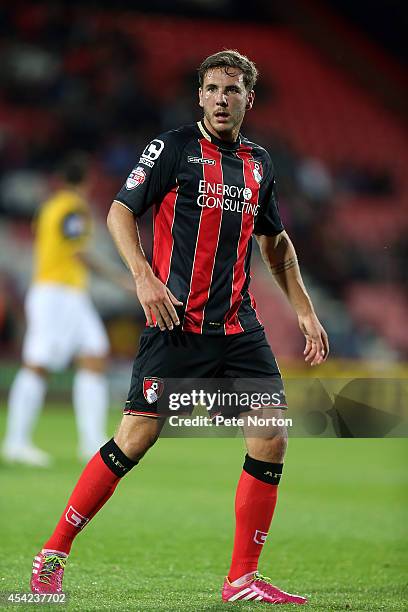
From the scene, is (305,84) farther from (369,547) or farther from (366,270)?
(369,547)

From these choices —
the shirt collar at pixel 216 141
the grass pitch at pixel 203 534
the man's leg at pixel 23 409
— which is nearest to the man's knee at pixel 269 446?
the grass pitch at pixel 203 534

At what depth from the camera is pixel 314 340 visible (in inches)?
177

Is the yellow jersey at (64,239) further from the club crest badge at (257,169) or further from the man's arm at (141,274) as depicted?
the man's arm at (141,274)

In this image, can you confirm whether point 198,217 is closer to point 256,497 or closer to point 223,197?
point 223,197

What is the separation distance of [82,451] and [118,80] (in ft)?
36.3

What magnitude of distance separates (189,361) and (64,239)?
5.15 m

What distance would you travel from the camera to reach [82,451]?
32.4 feet

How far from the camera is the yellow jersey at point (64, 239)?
29.8ft

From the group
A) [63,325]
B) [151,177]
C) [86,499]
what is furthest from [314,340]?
[63,325]

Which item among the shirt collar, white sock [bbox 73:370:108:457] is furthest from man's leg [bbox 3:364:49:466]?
the shirt collar

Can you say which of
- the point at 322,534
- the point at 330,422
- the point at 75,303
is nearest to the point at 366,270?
the point at 75,303

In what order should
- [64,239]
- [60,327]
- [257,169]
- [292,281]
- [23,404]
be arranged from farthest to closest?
[60,327], [64,239], [23,404], [292,281], [257,169]

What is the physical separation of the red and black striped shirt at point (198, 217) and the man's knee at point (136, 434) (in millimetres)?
386

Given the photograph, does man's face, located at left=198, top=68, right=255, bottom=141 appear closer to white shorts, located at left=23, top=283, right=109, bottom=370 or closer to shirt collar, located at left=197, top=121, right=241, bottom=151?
shirt collar, located at left=197, top=121, right=241, bottom=151
